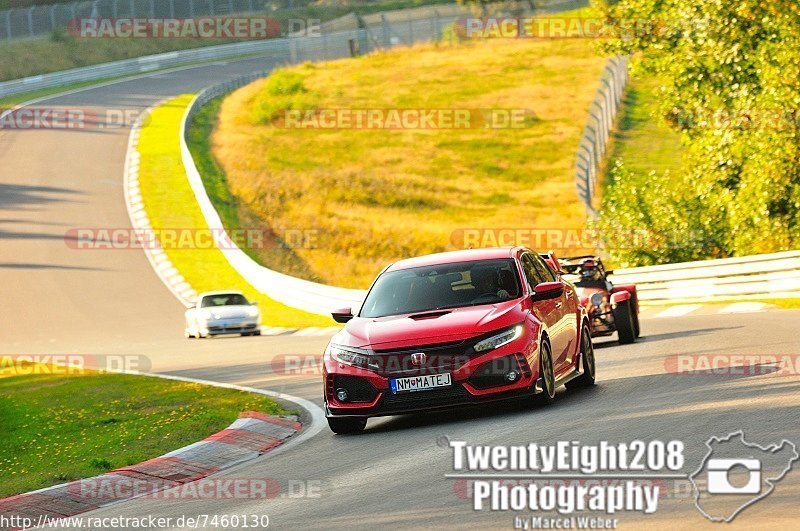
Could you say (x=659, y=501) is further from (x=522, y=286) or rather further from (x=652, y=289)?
(x=652, y=289)

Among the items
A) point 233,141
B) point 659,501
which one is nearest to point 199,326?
point 659,501

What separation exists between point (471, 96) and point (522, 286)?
194 feet

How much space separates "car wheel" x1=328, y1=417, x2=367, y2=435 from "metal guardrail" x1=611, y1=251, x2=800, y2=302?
15.7 meters

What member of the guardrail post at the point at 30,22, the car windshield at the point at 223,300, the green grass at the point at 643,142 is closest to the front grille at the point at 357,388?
the car windshield at the point at 223,300

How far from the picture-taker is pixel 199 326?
3216 cm

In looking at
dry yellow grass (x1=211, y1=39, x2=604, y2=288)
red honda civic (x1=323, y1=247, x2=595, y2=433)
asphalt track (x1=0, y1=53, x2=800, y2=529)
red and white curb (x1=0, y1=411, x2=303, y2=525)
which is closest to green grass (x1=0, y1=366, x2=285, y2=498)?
red and white curb (x1=0, y1=411, x2=303, y2=525)

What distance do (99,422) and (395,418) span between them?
365 cm

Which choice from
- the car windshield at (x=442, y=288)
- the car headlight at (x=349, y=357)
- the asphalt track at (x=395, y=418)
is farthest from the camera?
the car windshield at (x=442, y=288)

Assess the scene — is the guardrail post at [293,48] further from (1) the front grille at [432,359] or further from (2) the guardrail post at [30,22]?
(1) the front grille at [432,359]

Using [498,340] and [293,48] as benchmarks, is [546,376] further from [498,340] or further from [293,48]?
[293,48]

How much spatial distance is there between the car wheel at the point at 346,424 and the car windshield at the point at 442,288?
43.0 inches

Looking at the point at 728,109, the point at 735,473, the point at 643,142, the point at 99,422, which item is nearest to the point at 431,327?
the point at 735,473

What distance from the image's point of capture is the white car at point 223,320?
3200 cm

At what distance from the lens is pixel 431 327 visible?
39.9 feet
